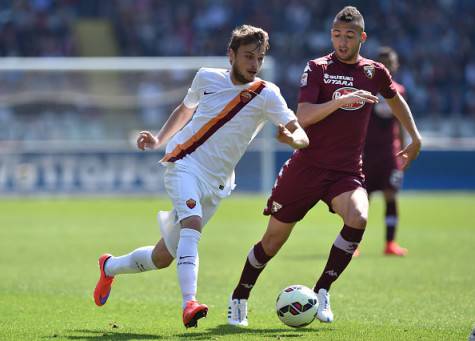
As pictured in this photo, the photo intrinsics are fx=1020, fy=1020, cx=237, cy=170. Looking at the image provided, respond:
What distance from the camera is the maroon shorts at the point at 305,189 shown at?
25.5 feet

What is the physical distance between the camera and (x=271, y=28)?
102 feet

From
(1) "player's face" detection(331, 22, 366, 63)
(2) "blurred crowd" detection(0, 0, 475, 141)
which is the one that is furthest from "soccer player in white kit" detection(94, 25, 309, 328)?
(2) "blurred crowd" detection(0, 0, 475, 141)

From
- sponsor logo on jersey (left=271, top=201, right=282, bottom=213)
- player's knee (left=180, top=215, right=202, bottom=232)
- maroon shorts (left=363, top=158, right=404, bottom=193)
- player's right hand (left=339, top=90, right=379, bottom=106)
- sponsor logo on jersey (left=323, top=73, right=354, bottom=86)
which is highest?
sponsor logo on jersey (left=323, top=73, right=354, bottom=86)

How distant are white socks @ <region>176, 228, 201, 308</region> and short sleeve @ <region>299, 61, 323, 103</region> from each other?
4.54 feet

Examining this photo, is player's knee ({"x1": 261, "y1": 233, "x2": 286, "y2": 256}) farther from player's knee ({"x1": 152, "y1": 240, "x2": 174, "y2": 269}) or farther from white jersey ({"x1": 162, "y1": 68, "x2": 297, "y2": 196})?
player's knee ({"x1": 152, "y1": 240, "x2": 174, "y2": 269})

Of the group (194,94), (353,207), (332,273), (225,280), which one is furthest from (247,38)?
(225,280)

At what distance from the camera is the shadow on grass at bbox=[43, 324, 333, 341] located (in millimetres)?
6871

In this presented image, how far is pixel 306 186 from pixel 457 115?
64.6 feet

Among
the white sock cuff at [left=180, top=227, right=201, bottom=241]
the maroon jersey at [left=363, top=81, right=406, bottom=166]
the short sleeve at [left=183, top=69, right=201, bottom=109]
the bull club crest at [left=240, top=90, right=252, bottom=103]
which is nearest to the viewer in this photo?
the white sock cuff at [left=180, top=227, right=201, bottom=241]

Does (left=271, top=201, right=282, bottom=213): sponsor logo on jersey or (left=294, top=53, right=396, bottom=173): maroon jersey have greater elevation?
(left=294, top=53, right=396, bottom=173): maroon jersey

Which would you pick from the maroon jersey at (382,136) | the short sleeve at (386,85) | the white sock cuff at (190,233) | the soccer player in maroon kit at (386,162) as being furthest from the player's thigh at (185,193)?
the maroon jersey at (382,136)

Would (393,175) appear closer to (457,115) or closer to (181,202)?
(181,202)

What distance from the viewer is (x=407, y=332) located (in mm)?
7223

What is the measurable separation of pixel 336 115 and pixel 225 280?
3394 millimetres
